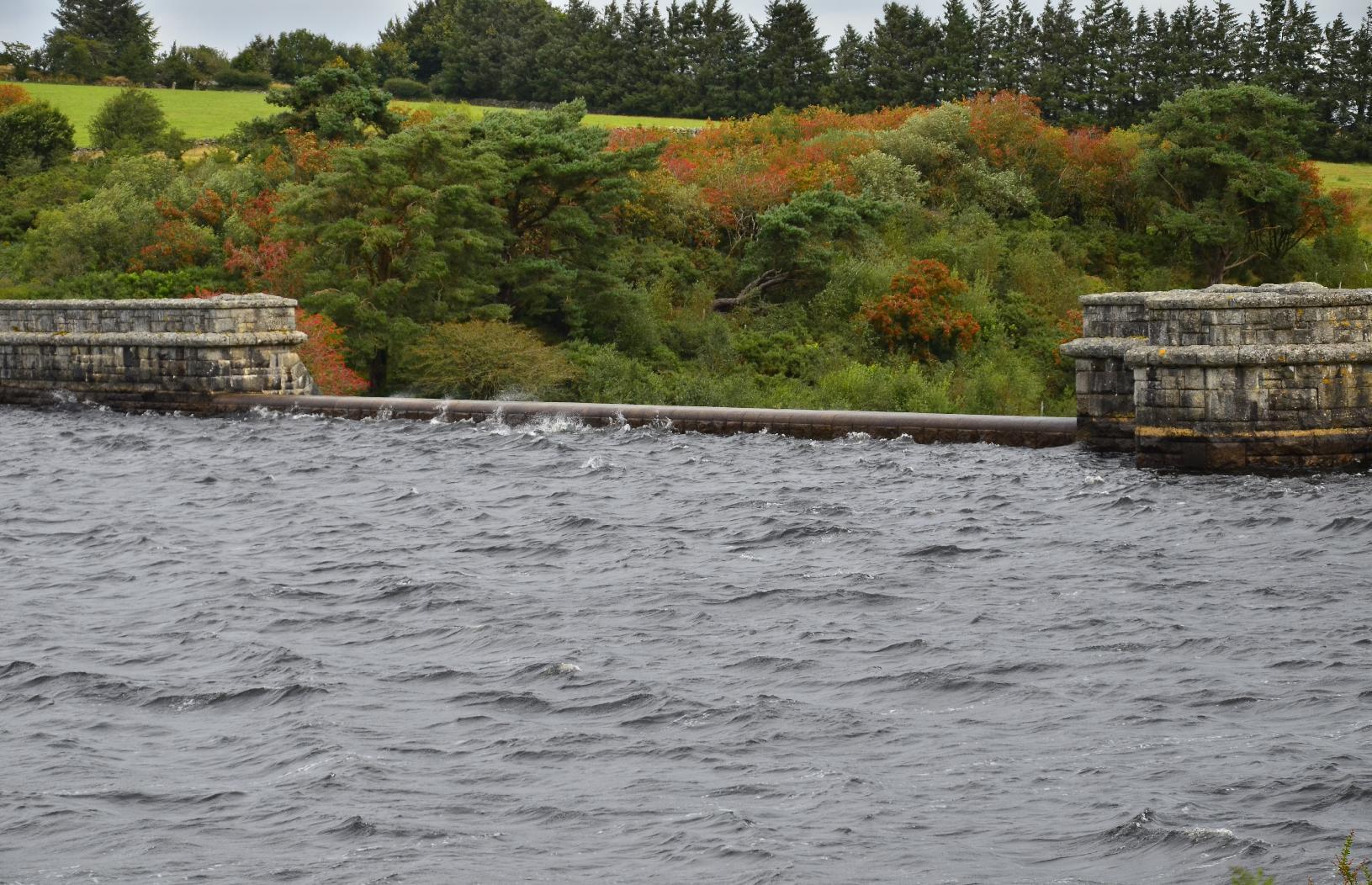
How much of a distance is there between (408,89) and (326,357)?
46497 millimetres

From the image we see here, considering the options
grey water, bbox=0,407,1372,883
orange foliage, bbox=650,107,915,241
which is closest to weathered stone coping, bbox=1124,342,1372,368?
grey water, bbox=0,407,1372,883

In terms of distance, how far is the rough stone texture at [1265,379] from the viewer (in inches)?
618

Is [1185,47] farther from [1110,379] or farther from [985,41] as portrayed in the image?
[1110,379]

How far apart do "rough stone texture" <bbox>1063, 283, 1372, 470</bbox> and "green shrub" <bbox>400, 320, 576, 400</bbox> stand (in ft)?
37.5

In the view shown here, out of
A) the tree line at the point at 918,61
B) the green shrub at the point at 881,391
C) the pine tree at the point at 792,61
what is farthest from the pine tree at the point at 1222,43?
the green shrub at the point at 881,391

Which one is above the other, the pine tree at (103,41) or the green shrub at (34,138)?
the pine tree at (103,41)

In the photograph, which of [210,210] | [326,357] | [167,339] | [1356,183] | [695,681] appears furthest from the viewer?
[1356,183]

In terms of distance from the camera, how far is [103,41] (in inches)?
2894

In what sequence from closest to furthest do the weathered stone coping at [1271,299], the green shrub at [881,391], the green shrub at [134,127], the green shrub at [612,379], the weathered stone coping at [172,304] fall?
the weathered stone coping at [1271,299], the weathered stone coping at [172,304], the green shrub at [881,391], the green shrub at [612,379], the green shrub at [134,127]

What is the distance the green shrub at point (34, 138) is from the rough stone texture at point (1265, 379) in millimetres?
36251

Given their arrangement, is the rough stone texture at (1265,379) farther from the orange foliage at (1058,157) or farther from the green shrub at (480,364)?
the orange foliage at (1058,157)

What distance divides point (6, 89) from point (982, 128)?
33826 millimetres

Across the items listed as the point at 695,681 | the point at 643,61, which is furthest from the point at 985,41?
the point at 695,681

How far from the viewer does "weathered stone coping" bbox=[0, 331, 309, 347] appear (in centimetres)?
2317
